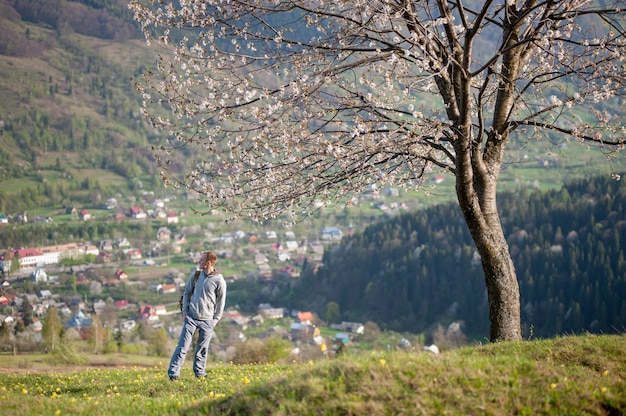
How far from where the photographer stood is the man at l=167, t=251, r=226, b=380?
11430mm

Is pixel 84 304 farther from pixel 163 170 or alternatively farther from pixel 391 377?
pixel 391 377

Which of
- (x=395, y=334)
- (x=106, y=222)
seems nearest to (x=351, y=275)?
(x=395, y=334)

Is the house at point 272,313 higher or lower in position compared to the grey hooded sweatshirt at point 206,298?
lower

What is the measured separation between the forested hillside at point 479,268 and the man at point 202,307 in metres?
62.5

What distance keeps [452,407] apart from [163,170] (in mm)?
8670

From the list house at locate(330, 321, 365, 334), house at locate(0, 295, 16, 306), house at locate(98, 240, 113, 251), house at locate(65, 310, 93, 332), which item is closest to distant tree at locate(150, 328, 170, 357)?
house at locate(65, 310, 93, 332)

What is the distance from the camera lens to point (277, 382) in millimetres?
7305

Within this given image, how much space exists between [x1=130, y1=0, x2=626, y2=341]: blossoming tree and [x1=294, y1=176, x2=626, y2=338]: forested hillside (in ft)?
199

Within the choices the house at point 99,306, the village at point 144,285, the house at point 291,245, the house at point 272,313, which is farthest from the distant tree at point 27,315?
the house at point 291,245

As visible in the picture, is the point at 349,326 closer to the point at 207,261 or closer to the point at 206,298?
the point at 206,298

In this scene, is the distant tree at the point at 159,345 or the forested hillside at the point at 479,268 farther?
the forested hillside at the point at 479,268

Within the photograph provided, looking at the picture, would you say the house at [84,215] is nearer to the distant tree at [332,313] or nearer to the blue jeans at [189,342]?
the distant tree at [332,313]

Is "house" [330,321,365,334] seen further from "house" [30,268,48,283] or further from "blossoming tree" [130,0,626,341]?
"blossoming tree" [130,0,626,341]

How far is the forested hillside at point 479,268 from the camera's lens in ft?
259
